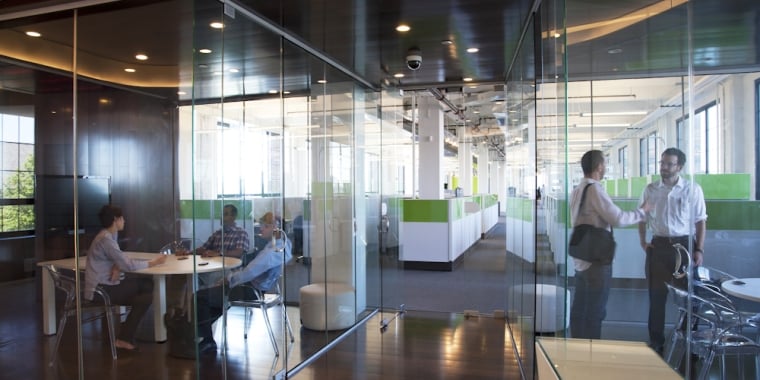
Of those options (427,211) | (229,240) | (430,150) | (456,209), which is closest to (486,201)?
(430,150)

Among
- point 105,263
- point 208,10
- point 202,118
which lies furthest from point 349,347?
point 208,10

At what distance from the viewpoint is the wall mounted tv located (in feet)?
13.1

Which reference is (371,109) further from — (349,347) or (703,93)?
(703,93)

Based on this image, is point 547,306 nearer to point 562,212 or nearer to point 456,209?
point 562,212

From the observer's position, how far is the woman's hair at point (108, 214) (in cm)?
409

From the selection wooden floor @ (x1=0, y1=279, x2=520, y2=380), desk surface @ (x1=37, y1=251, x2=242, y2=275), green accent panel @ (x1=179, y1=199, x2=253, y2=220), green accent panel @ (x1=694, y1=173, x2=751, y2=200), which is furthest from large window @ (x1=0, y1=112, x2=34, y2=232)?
green accent panel @ (x1=694, y1=173, x2=751, y2=200)

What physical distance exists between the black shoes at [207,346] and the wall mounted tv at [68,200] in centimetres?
147

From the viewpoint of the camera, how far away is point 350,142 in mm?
5727

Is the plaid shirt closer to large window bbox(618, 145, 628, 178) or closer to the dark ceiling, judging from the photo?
the dark ceiling

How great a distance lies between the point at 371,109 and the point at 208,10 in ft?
10.4

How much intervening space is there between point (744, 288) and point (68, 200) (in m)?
5.26

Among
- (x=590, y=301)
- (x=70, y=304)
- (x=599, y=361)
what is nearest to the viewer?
(x=599, y=361)

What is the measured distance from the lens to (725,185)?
3459mm

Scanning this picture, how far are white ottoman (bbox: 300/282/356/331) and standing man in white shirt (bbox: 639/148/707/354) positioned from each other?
127 inches
